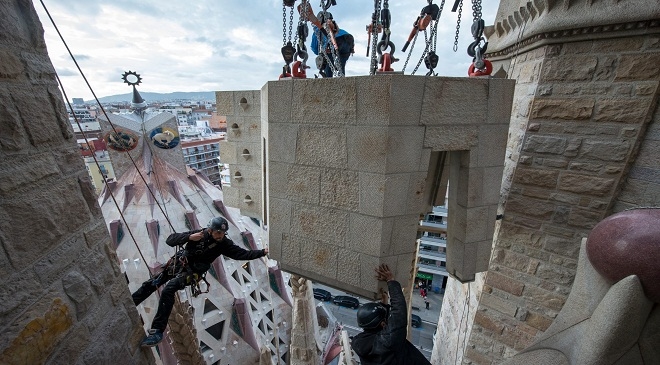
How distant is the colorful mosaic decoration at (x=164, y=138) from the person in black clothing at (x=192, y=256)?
12675mm

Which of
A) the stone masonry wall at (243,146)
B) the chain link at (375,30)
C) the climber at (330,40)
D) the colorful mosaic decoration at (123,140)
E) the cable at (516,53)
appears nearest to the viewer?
the chain link at (375,30)

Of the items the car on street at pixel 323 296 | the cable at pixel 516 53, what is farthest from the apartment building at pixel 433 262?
the cable at pixel 516 53

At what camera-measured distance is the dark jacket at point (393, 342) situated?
2688 millimetres

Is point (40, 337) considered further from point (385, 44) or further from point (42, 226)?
point (385, 44)

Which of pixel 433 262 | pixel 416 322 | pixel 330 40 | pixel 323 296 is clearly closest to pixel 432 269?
pixel 433 262

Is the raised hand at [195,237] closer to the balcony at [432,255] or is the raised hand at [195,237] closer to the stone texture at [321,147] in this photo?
the stone texture at [321,147]

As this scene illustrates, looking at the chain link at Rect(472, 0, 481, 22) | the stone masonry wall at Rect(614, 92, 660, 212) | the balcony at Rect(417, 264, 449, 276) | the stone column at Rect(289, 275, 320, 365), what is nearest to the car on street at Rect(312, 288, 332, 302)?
the balcony at Rect(417, 264, 449, 276)

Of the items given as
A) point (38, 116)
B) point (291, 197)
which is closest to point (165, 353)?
point (291, 197)

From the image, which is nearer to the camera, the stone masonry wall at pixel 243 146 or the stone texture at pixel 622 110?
the stone texture at pixel 622 110

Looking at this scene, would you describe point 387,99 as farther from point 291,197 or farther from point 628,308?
point 628,308

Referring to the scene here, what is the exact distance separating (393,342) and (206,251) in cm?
286

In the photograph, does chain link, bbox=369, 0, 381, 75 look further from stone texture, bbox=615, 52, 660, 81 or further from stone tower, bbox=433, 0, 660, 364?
stone texture, bbox=615, 52, 660, 81

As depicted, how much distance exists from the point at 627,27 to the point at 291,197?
3.65 meters

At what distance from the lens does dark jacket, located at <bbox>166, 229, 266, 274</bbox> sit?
13.1 feet
